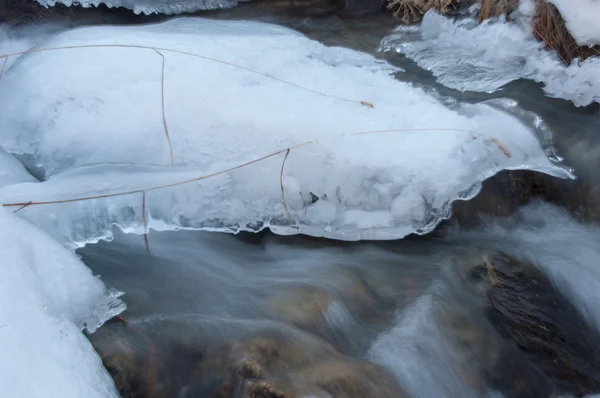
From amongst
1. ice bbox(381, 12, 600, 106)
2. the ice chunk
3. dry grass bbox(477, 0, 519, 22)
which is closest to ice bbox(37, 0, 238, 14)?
ice bbox(381, 12, 600, 106)

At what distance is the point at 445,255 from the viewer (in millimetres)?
2322

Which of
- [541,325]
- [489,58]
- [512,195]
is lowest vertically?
[541,325]

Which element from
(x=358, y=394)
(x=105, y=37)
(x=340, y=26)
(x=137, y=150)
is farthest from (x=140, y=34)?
(x=358, y=394)

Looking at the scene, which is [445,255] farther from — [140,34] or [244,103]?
[140,34]

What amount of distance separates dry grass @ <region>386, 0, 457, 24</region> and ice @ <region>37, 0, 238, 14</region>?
1209mm

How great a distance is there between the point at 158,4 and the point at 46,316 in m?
2.90

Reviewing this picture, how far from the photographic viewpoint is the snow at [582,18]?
2.69 m

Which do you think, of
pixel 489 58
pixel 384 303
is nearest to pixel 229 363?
pixel 384 303

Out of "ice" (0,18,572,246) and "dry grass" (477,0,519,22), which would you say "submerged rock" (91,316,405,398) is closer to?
"ice" (0,18,572,246)

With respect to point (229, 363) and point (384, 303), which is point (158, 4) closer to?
point (384, 303)

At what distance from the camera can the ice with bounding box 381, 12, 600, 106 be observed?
2.75 m

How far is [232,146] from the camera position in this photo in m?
2.48

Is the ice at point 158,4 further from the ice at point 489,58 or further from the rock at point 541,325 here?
the rock at point 541,325

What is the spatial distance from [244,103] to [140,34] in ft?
2.76
